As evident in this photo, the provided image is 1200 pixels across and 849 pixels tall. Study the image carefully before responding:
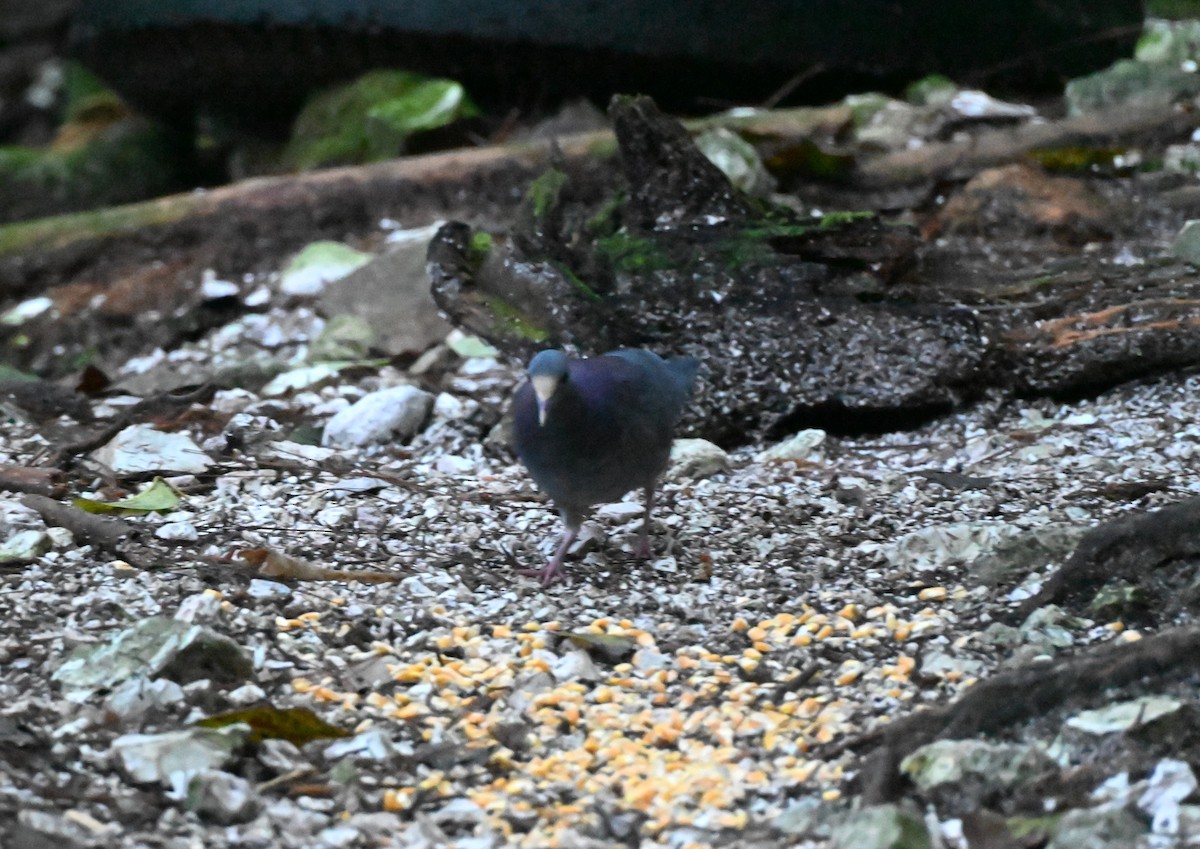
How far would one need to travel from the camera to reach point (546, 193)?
4.66 m

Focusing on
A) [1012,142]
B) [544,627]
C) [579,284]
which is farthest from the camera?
[1012,142]

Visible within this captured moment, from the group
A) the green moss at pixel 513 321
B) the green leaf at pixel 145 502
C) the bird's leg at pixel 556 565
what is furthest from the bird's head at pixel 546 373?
the green moss at pixel 513 321

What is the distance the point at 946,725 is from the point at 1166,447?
1.68 m

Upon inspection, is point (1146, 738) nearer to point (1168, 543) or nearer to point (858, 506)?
point (1168, 543)

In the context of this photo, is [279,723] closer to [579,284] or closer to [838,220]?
[579,284]

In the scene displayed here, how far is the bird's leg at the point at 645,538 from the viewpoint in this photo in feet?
11.0

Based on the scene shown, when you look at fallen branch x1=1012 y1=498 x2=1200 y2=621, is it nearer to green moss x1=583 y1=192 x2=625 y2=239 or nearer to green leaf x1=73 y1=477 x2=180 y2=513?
green leaf x1=73 y1=477 x2=180 y2=513

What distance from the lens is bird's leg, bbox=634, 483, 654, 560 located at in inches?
132

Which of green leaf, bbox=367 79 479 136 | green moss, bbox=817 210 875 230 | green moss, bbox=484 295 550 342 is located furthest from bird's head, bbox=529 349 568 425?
green leaf, bbox=367 79 479 136

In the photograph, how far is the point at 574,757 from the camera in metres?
2.40

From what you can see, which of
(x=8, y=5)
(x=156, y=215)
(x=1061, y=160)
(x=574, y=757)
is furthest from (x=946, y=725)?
(x=8, y=5)

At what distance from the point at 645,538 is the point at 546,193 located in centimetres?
170

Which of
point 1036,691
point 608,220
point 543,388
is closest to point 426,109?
point 608,220

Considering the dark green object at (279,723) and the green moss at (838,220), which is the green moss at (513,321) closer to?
the green moss at (838,220)
